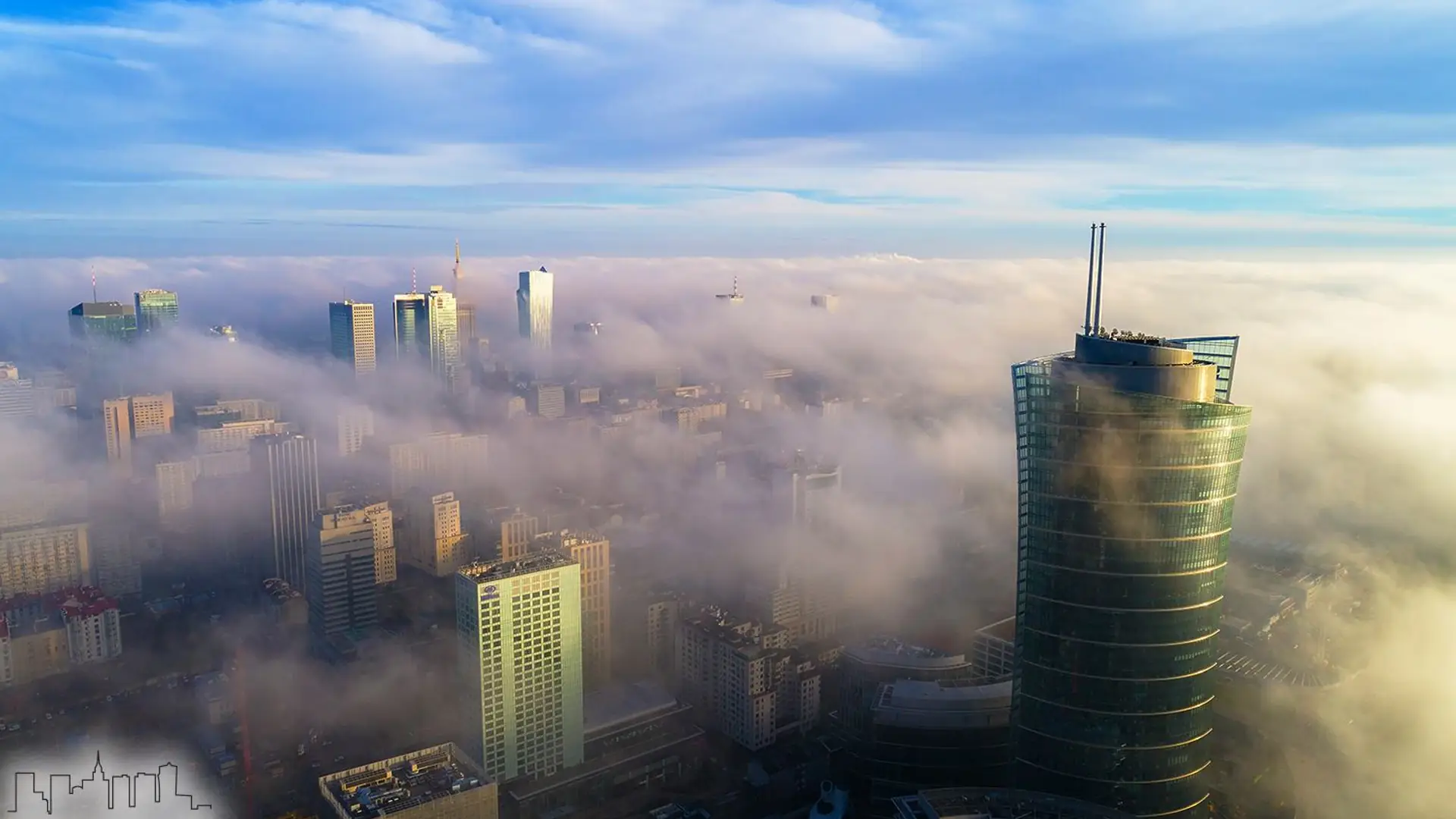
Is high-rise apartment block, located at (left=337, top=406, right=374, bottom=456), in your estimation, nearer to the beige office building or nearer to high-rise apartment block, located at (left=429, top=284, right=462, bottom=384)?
high-rise apartment block, located at (left=429, top=284, right=462, bottom=384)

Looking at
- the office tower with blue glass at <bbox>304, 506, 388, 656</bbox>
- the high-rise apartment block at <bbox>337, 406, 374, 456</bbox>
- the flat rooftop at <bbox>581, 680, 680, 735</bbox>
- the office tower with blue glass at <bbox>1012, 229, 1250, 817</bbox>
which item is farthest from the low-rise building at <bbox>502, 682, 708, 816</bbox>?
the high-rise apartment block at <bbox>337, 406, 374, 456</bbox>

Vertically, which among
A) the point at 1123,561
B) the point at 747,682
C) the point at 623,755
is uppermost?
the point at 1123,561

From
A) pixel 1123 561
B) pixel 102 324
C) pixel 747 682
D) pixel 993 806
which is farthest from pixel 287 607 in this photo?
pixel 102 324

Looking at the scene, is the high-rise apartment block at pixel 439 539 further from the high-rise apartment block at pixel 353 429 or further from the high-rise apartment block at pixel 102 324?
the high-rise apartment block at pixel 102 324

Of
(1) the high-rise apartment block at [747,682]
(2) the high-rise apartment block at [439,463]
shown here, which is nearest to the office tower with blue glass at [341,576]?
(2) the high-rise apartment block at [439,463]

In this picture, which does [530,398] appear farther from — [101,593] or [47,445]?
[101,593]

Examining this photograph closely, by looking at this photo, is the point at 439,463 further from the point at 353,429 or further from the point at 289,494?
the point at 289,494
